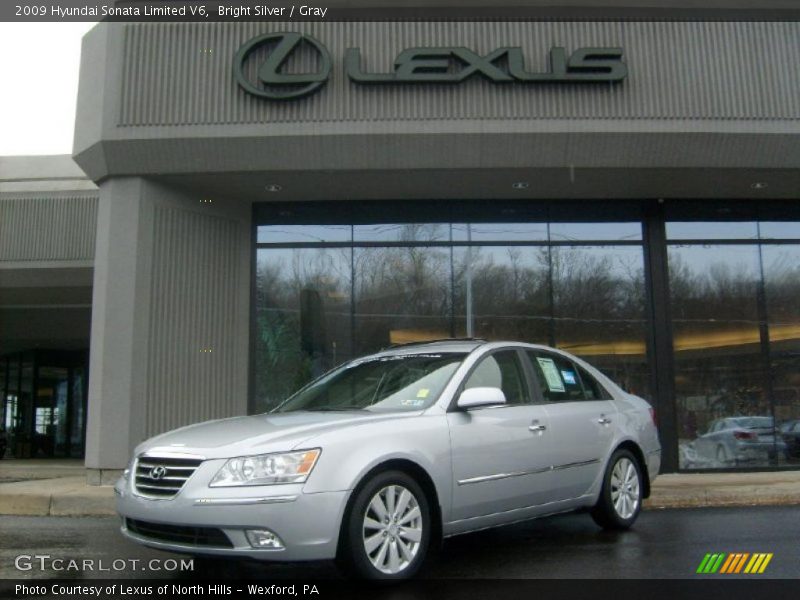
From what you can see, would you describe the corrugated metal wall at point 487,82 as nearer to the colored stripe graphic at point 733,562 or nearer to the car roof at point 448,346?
the car roof at point 448,346

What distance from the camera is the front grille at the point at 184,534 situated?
4.56 m

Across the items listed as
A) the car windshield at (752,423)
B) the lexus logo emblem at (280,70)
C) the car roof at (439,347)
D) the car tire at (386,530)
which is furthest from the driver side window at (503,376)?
the car windshield at (752,423)

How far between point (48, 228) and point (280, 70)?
638cm

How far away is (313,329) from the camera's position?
1256 centimetres

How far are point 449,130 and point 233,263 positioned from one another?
399cm

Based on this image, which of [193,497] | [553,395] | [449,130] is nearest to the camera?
[193,497]

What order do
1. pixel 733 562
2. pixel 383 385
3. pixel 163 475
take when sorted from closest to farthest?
pixel 163 475 → pixel 733 562 → pixel 383 385

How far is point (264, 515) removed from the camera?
14.7 ft

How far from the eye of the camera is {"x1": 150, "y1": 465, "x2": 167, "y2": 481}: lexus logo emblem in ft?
16.0

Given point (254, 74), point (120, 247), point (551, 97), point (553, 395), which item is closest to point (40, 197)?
point (120, 247)

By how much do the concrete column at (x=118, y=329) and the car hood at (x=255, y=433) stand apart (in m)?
5.71

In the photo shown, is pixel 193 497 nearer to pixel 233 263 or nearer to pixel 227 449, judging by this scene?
pixel 227 449

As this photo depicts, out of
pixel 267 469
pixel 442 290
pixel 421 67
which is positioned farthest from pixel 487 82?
pixel 267 469

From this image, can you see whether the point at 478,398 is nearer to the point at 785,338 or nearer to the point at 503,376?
the point at 503,376
